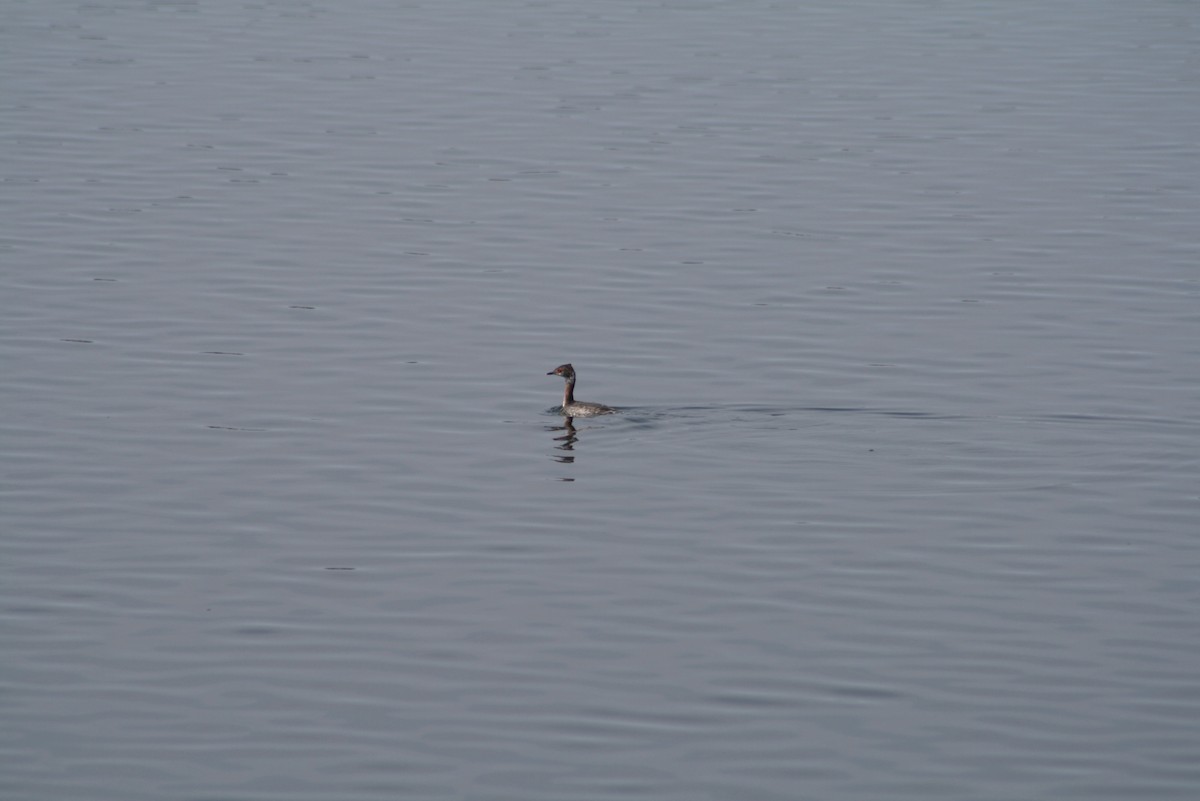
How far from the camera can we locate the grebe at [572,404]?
2000cm

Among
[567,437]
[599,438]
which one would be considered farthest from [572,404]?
[599,438]

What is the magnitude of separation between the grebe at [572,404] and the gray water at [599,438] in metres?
0.18

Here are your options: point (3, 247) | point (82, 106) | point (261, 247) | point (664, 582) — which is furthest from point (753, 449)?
point (82, 106)

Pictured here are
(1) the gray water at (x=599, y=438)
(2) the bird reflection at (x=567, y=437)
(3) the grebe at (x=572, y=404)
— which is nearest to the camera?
(1) the gray water at (x=599, y=438)

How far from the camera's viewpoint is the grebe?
20000 mm

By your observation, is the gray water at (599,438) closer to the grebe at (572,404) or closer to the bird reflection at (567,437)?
the bird reflection at (567,437)

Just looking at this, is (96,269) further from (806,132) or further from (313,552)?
(806,132)

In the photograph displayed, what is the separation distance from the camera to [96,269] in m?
25.2

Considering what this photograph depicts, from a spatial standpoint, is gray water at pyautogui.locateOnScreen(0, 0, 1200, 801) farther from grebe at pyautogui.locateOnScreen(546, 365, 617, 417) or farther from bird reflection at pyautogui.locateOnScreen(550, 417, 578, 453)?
grebe at pyautogui.locateOnScreen(546, 365, 617, 417)

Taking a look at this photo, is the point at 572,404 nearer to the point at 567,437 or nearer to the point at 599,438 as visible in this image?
the point at 567,437

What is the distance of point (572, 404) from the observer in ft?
66.7

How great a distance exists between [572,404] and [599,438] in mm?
787

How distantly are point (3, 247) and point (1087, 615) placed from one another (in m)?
16.9

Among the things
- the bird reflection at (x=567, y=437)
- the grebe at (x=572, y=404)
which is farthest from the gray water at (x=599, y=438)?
the grebe at (x=572, y=404)
